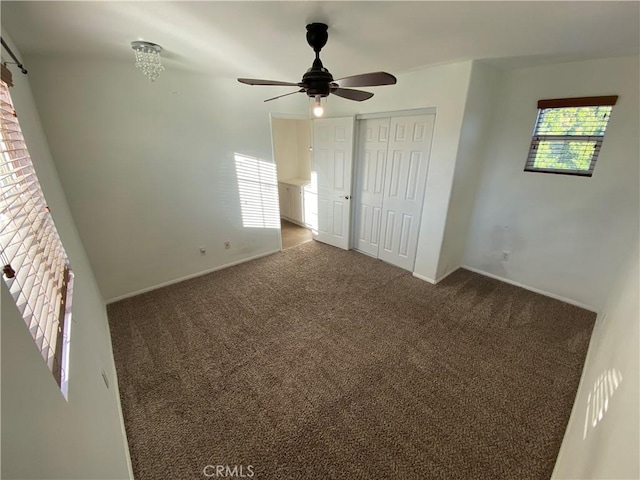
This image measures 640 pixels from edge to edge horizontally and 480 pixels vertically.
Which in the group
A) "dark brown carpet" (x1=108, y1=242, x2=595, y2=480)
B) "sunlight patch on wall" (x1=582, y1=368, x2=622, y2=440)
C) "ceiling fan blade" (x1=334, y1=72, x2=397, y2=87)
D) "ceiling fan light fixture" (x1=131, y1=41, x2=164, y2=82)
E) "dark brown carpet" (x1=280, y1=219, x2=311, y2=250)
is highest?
"ceiling fan light fixture" (x1=131, y1=41, x2=164, y2=82)

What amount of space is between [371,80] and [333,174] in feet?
7.50

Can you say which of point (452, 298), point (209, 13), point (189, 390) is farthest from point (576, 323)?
point (209, 13)

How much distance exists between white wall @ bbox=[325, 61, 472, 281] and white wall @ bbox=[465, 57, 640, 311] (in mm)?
720

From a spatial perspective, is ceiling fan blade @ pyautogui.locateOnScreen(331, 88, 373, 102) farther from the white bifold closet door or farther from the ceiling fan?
the white bifold closet door

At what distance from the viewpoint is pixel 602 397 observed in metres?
1.16

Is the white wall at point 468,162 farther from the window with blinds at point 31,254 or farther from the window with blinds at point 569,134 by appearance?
the window with blinds at point 31,254

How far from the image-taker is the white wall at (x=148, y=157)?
2.34 m

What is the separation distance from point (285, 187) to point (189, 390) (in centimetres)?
403

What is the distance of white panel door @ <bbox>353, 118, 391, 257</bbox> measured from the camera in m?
3.40

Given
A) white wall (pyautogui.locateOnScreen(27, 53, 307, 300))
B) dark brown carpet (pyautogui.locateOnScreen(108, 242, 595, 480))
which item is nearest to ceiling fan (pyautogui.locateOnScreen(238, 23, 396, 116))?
white wall (pyautogui.locateOnScreen(27, 53, 307, 300))

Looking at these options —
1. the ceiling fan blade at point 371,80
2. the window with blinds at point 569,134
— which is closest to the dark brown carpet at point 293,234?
the ceiling fan blade at point 371,80

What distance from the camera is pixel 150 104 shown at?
264 centimetres

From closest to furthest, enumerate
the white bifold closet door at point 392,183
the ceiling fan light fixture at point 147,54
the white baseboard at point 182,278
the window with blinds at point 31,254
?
the window with blinds at point 31,254 → the ceiling fan light fixture at point 147,54 → the white baseboard at point 182,278 → the white bifold closet door at point 392,183

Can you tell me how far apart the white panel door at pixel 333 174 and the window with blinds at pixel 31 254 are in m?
3.06
